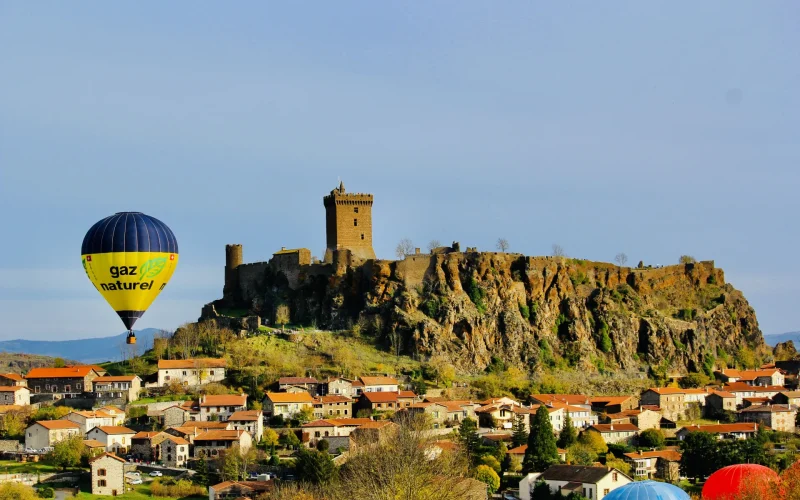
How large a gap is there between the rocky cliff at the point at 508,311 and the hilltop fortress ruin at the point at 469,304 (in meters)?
0.05

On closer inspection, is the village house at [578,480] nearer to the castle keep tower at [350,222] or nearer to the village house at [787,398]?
the village house at [787,398]

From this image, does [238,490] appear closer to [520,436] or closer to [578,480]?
[578,480]

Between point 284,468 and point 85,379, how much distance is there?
16.2 metres

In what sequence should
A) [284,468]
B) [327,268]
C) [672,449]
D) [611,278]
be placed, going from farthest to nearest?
[611,278], [327,268], [672,449], [284,468]

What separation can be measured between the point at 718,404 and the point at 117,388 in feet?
97.0

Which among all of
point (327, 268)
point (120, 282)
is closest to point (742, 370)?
point (327, 268)

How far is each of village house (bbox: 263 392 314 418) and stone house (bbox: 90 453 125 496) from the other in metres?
9.92

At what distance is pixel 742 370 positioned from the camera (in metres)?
73.8

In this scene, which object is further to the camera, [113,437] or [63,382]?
[63,382]

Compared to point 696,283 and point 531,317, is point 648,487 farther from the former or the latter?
point 696,283

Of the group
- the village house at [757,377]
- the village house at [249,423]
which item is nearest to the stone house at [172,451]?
the village house at [249,423]

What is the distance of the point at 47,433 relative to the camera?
53094 millimetres

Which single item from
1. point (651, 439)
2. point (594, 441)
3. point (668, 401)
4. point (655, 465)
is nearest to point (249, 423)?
point (594, 441)

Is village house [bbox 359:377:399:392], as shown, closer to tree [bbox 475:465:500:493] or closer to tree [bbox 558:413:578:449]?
tree [bbox 558:413:578:449]
